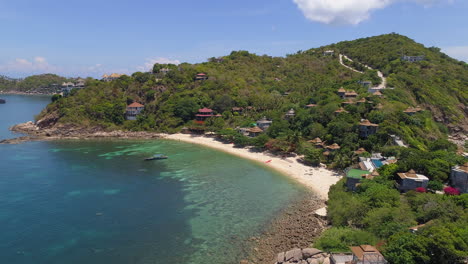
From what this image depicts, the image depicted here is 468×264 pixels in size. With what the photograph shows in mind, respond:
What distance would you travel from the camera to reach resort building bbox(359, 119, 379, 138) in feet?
128

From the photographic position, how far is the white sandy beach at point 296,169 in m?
30.7

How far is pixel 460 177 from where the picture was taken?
23.8 m

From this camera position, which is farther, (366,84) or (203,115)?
(366,84)

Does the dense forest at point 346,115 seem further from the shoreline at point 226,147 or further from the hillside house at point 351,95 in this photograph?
the hillside house at point 351,95

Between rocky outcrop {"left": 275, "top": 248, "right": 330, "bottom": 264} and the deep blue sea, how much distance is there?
9.56ft

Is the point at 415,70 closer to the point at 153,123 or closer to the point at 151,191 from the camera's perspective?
the point at 153,123

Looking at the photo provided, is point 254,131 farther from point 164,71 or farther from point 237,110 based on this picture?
point 164,71

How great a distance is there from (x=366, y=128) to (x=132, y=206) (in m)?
31.4

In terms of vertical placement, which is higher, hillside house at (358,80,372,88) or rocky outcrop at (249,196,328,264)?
hillside house at (358,80,372,88)

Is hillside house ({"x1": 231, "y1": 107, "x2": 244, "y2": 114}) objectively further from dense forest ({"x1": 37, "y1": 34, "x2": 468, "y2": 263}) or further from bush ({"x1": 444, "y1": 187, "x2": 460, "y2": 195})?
bush ({"x1": 444, "y1": 187, "x2": 460, "y2": 195})

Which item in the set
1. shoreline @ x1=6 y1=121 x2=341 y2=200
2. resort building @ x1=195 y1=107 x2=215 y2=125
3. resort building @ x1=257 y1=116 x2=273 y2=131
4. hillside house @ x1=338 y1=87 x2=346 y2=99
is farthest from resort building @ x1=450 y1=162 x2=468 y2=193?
resort building @ x1=195 y1=107 x2=215 y2=125

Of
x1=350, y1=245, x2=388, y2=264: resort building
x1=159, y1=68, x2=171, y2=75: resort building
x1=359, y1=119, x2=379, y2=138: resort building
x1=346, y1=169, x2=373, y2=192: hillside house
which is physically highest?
x1=159, y1=68, x2=171, y2=75: resort building

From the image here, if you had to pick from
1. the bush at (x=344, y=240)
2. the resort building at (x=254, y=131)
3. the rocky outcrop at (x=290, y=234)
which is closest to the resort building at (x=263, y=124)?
the resort building at (x=254, y=131)

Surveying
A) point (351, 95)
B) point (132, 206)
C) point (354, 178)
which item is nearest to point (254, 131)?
point (351, 95)
